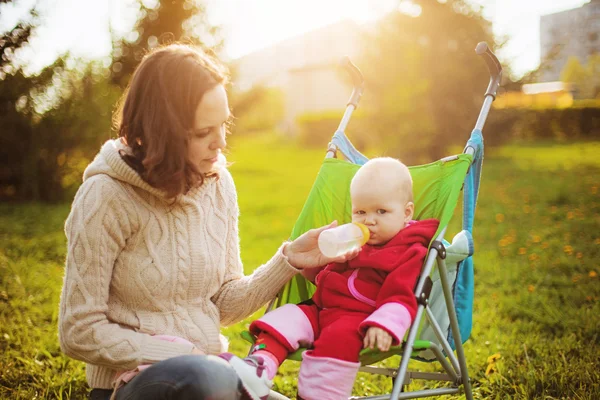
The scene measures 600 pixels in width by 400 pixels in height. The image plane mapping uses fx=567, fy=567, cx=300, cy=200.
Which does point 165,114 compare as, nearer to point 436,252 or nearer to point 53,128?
point 436,252

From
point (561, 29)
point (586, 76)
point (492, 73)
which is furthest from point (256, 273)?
point (586, 76)

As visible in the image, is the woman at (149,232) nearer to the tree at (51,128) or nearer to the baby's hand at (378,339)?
the baby's hand at (378,339)

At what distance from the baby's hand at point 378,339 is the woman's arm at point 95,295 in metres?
0.62

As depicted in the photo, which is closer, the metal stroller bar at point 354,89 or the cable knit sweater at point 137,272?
the cable knit sweater at point 137,272

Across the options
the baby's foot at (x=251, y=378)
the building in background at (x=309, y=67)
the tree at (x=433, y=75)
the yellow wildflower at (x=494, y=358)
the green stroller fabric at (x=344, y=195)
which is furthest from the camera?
the building in background at (x=309, y=67)

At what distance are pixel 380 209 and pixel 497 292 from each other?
102 inches

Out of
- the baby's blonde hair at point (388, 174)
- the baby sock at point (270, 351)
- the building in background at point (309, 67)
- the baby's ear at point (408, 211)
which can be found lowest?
the baby sock at point (270, 351)

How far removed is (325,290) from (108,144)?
0.99m

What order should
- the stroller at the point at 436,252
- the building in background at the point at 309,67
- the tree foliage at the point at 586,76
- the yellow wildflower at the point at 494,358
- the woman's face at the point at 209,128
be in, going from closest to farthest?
the woman's face at the point at 209,128 → the stroller at the point at 436,252 → the yellow wildflower at the point at 494,358 → the tree foliage at the point at 586,76 → the building in background at the point at 309,67

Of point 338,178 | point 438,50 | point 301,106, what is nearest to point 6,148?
point 338,178

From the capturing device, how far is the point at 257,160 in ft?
57.2

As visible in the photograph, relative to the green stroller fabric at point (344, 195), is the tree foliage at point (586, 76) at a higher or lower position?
higher

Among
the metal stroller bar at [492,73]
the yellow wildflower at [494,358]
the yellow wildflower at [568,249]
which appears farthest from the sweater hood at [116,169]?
the yellow wildflower at [568,249]

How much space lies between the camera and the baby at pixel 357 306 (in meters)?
1.95
